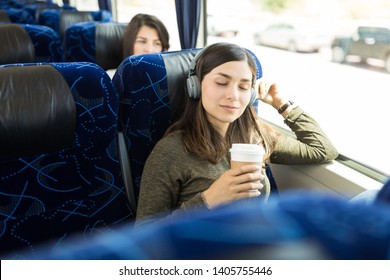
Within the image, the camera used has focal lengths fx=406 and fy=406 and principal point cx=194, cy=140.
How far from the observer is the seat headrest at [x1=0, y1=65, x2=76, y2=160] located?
43.1 inches

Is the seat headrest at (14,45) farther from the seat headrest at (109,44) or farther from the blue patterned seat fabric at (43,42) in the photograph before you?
the seat headrest at (109,44)

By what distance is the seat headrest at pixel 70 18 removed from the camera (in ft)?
13.1

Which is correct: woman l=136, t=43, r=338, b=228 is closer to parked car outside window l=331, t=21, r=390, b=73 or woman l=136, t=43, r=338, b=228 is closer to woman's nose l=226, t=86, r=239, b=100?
woman's nose l=226, t=86, r=239, b=100

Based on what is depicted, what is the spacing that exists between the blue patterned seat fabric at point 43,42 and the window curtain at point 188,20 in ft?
2.72

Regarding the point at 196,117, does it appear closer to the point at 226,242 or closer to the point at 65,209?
the point at 65,209

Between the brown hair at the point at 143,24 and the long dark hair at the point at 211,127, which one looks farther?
the brown hair at the point at 143,24

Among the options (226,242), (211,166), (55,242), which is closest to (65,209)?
(55,242)

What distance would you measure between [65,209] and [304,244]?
1.11 metres

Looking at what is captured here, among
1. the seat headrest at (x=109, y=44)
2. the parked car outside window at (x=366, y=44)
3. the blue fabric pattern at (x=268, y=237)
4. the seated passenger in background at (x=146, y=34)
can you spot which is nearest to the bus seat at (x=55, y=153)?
the blue fabric pattern at (x=268, y=237)

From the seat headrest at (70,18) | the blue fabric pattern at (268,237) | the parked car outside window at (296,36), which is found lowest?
the seat headrest at (70,18)

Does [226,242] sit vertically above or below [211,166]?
above

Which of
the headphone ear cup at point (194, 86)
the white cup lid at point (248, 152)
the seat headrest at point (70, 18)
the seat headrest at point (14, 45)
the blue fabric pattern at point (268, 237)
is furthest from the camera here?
the seat headrest at point (70, 18)

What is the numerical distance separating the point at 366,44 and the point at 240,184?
A: 3.31 ft

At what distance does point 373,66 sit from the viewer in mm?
1722
